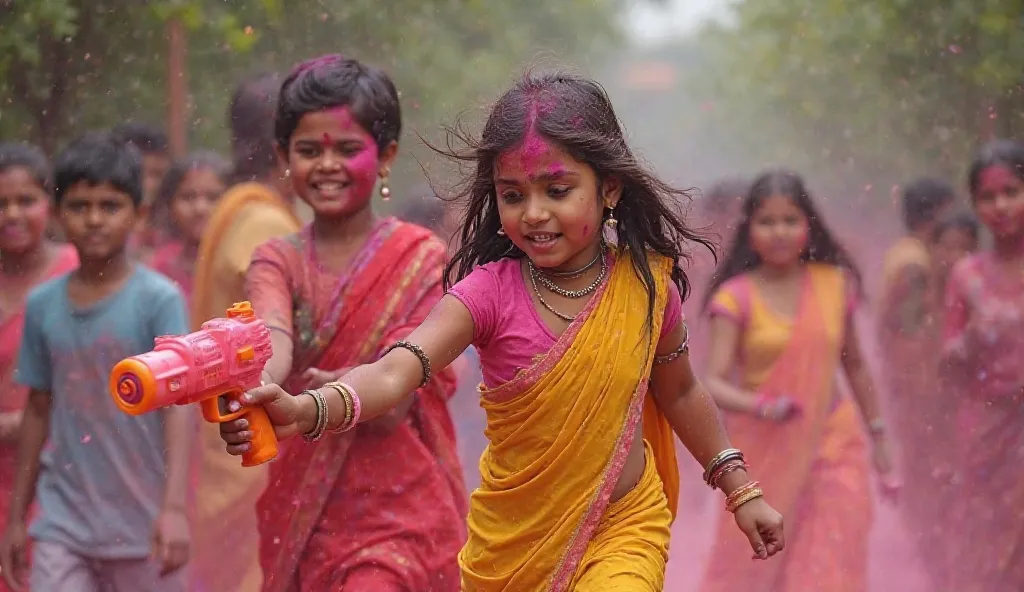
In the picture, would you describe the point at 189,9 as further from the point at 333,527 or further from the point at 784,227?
the point at 333,527

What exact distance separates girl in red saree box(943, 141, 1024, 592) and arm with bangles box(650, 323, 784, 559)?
3733 millimetres

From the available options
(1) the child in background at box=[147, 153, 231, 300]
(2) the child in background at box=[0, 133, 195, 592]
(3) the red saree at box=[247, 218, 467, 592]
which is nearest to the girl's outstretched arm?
(3) the red saree at box=[247, 218, 467, 592]

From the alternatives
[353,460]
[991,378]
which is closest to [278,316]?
[353,460]

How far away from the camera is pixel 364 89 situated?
5.30m

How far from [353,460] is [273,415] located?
5.13ft

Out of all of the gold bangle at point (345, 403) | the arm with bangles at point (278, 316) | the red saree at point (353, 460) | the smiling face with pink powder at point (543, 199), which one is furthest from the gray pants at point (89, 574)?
the smiling face with pink powder at point (543, 199)

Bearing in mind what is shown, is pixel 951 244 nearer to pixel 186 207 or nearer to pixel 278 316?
pixel 186 207

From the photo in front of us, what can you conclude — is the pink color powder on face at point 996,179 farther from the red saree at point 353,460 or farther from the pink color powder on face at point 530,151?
the pink color powder on face at point 530,151

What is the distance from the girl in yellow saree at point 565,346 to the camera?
161 inches

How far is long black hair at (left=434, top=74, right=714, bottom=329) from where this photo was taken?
13.7 feet

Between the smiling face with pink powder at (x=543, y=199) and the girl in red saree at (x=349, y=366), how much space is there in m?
1.05

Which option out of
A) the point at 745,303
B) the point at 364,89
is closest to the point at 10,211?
the point at 364,89

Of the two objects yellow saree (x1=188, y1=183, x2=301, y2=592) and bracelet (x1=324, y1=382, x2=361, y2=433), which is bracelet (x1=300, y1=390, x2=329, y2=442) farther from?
yellow saree (x1=188, y1=183, x2=301, y2=592)

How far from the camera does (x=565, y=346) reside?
13.4ft
